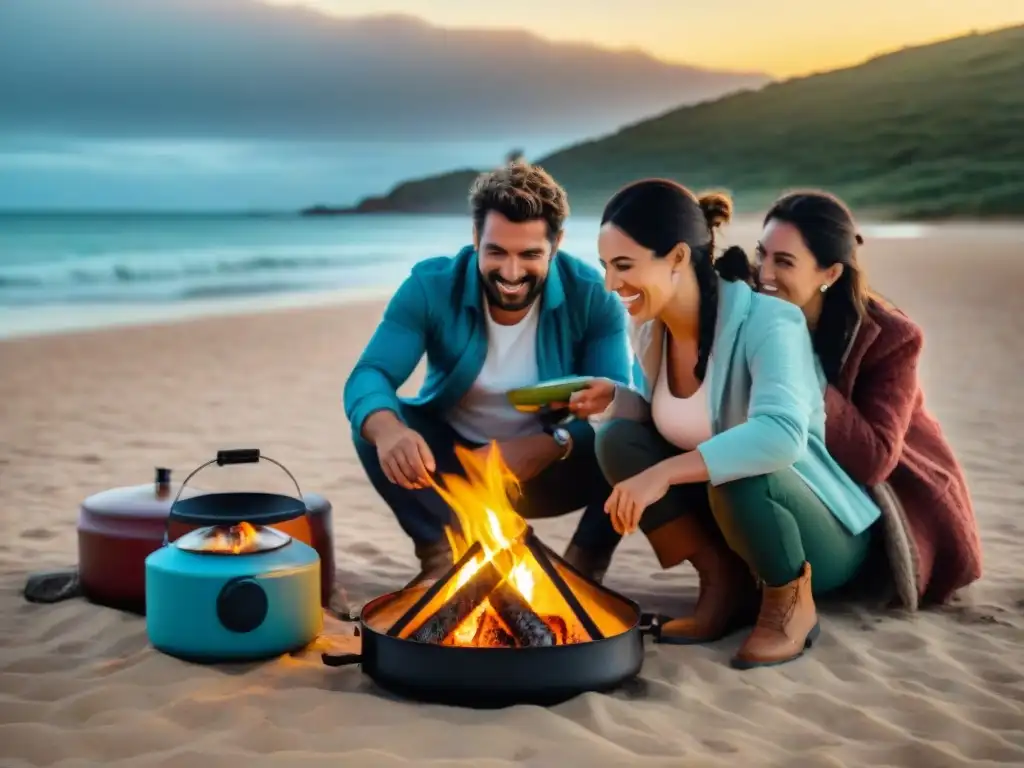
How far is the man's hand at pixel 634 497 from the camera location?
9.32 ft

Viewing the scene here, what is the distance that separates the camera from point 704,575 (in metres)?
3.38

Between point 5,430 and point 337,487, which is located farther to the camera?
point 5,430

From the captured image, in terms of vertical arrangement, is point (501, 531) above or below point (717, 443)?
below

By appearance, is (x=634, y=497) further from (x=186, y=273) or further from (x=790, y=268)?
(x=186, y=273)

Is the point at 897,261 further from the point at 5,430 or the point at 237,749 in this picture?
the point at 237,749

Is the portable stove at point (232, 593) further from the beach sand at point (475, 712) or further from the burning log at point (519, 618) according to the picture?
the burning log at point (519, 618)

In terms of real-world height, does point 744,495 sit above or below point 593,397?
below

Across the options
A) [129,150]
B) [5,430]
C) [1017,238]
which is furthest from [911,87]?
[5,430]

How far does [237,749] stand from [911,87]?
184 ft

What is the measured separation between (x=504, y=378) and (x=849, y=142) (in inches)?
2005

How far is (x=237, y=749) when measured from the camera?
254 centimetres

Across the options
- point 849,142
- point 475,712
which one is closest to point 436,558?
point 475,712

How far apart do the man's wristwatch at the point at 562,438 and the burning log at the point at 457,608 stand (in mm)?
886

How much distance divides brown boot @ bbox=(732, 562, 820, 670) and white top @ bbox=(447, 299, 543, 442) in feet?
3.18
